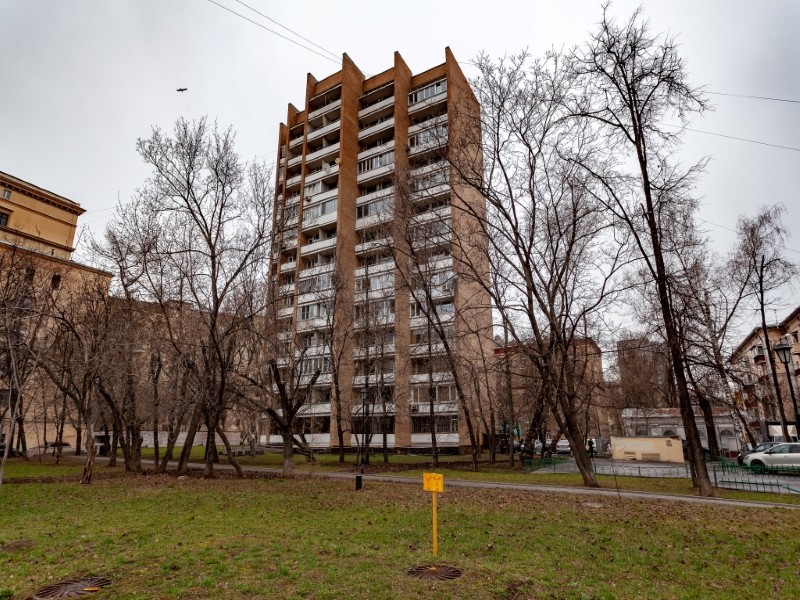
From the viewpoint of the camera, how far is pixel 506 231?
66.1 feet

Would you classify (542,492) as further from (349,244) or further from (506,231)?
(349,244)

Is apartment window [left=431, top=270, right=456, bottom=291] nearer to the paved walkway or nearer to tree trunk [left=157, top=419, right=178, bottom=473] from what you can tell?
the paved walkway

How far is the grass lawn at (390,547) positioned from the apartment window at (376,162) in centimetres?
4110

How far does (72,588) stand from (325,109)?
179 feet

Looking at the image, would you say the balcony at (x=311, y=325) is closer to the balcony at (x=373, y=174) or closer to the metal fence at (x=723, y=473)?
the metal fence at (x=723, y=473)

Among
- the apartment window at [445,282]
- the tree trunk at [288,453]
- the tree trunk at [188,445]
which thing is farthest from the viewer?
the apartment window at [445,282]

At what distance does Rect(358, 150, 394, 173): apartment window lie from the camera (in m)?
50.5

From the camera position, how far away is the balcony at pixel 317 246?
49.3 meters

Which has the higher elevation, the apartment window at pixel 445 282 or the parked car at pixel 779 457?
the apartment window at pixel 445 282

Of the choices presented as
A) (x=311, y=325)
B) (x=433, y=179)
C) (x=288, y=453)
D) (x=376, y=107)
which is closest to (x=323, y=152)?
(x=376, y=107)

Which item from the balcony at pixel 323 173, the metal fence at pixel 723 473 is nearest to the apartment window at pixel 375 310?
the metal fence at pixel 723 473

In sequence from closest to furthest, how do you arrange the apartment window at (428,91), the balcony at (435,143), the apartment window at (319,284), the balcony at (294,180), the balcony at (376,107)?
the balcony at (435,143) < the apartment window at (319,284) < the apartment window at (428,91) < the balcony at (376,107) < the balcony at (294,180)

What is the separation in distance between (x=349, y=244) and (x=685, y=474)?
34.2 meters

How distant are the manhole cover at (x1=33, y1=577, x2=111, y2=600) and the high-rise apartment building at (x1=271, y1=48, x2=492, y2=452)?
18635mm
